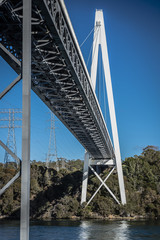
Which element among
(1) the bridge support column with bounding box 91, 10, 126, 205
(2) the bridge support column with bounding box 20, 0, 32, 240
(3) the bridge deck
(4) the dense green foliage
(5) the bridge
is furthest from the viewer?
(4) the dense green foliage

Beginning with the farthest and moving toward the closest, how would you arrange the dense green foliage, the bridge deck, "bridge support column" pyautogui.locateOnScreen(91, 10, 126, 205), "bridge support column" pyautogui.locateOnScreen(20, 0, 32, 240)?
the dense green foliage, "bridge support column" pyautogui.locateOnScreen(91, 10, 126, 205), the bridge deck, "bridge support column" pyautogui.locateOnScreen(20, 0, 32, 240)

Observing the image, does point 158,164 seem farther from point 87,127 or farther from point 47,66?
point 47,66

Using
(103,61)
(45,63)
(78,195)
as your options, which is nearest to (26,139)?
(45,63)

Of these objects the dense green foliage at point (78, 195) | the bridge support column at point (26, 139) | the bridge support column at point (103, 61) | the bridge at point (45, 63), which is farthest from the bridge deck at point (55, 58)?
the dense green foliage at point (78, 195)

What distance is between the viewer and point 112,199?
1566 inches

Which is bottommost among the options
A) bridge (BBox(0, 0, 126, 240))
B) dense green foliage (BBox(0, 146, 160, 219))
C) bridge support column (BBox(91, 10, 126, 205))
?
dense green foliage (BBox(0, 146, 160, 219))

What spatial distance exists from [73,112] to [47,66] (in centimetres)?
772

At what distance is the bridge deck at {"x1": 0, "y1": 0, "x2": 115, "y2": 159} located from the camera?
426 inches

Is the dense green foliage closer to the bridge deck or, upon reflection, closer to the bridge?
the bridge

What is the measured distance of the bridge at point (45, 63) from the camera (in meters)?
7.70

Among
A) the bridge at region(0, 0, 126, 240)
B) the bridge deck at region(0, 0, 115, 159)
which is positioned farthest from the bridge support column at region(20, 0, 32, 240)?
the bridge deck at region(0, 0, 115, 159)

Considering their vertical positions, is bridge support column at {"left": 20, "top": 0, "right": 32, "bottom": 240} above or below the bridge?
below

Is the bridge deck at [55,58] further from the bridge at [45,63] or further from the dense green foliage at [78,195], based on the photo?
the dense green foliage at [78,195]

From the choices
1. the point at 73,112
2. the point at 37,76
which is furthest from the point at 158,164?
the point at 37,76
